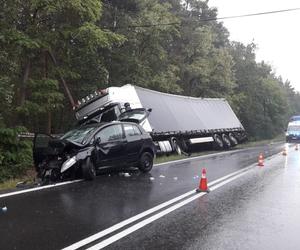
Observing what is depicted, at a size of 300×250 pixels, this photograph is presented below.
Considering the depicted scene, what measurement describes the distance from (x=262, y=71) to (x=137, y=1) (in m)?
38.4

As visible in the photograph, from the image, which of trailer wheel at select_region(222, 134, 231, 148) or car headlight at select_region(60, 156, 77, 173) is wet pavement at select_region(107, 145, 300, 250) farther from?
trailer wheel at select_region(222, 134, 231, 148)

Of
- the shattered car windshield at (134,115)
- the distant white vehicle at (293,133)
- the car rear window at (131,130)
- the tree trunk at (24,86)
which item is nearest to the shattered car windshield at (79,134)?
the car rear window at (131,130)

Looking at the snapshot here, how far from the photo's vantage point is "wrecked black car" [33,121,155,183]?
11.1 metres

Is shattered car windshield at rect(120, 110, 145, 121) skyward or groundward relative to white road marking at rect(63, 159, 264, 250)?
skyward

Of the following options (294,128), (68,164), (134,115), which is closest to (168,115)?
(134,115)

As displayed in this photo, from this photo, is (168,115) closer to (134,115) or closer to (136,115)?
(136,115)

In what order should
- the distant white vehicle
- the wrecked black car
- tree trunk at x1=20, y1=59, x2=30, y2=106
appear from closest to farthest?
the wrecked black car → tree trunk at x1=20, y1=59, x2=30, y2=106 → the distant white vehicle

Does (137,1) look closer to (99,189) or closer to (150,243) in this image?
(99,189)

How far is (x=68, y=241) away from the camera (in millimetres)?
5988

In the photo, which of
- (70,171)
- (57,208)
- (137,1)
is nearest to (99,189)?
(70,171)

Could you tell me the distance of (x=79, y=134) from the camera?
12.2m

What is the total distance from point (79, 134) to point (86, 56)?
9.08 m

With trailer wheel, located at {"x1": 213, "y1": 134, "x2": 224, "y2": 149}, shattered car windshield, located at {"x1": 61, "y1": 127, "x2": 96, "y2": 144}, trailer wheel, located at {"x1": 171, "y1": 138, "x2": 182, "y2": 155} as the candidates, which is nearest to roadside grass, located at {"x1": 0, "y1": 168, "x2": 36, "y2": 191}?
shattered car windshield, located at {"x1": 61, "y1": 127, "x2": 96, "y2": 144}

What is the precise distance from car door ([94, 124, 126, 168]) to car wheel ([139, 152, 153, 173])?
0.91 m
